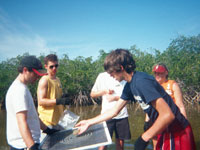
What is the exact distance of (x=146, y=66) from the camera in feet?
55.5

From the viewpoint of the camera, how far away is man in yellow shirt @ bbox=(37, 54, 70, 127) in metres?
2.85

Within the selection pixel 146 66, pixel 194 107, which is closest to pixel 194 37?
pixel 146 66

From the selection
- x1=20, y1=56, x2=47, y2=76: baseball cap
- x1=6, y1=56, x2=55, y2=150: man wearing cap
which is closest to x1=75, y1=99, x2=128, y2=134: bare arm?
x1=6, y1=56, x2=55, y2=150: man wearing cap

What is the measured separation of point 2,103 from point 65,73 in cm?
738

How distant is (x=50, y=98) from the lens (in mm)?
2979

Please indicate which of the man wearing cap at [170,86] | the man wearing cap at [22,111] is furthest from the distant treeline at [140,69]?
the man wearing cap at [22,111]

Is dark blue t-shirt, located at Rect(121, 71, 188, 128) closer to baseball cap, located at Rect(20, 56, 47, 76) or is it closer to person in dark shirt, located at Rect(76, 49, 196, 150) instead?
person in dark shirt, located at Rect(76, 49, 196, 150)

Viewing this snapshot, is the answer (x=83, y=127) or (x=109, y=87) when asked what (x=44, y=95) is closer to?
(x=83, y=127)

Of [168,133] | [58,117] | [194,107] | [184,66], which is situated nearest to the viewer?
[168,133]

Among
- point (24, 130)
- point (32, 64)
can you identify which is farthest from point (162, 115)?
point (32, 64)

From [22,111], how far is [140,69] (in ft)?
49.4

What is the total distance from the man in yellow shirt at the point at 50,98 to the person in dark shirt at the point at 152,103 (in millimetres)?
1391

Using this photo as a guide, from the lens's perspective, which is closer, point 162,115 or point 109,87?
point 162,115

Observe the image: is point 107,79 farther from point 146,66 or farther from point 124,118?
point 146,66
